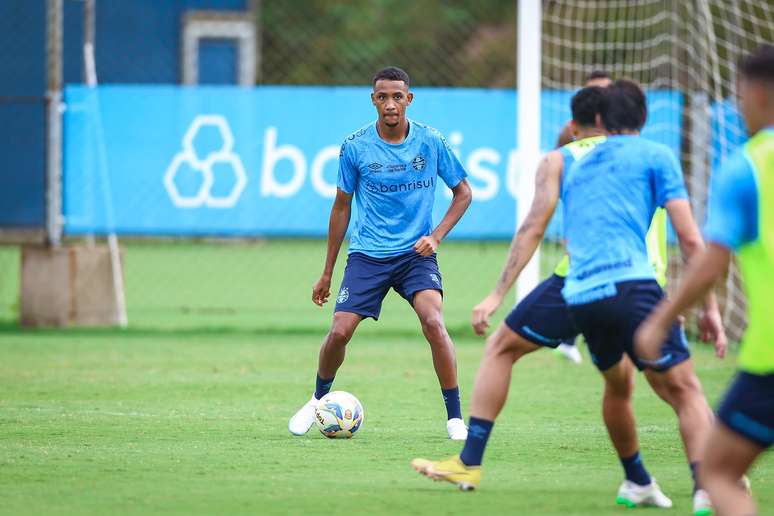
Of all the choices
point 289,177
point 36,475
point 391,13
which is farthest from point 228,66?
point 391,13

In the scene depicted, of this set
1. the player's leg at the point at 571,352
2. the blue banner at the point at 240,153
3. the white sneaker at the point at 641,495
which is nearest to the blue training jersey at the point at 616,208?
the white sneaker at the point at 641,495

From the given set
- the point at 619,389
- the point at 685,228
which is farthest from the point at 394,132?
the point at 685,228

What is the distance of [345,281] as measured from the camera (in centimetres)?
952

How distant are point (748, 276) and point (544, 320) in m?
1.96

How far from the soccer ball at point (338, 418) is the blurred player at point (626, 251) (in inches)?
110

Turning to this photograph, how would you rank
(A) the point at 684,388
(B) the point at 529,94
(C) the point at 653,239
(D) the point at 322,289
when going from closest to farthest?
(A) the point at 684,388 < (C) the point at 653,239 < (D) the point at 322,289 < (B) the point at 529,94

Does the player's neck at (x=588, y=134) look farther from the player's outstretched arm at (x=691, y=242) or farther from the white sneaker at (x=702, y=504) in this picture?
the white sneaker at (x=702, y=504)

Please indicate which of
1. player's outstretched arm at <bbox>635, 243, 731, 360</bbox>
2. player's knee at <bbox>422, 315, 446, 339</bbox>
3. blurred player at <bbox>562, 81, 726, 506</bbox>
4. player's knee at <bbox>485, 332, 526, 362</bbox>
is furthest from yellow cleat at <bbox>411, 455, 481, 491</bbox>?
player's knee at <bbox>422, 315, 446, 339</bbox>

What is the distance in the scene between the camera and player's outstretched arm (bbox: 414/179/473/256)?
9.37 m

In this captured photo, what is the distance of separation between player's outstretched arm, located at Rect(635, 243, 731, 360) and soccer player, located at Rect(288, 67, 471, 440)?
3993 millimetres

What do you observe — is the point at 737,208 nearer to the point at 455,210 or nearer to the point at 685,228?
the point at 685,228

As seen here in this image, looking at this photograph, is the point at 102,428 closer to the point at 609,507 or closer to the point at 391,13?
the point at 609,507

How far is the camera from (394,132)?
955 cm

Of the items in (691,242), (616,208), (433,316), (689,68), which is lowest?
(433,316)
